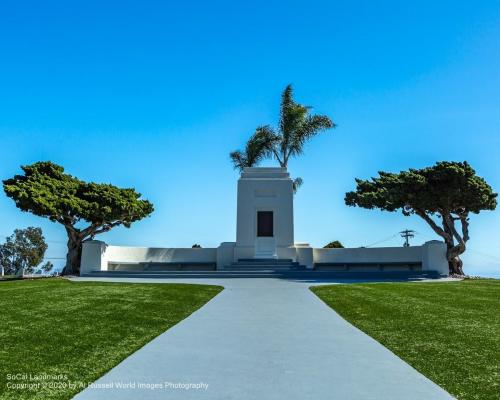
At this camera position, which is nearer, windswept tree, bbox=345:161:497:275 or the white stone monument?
windswept tree, bbox=345:161:497:275

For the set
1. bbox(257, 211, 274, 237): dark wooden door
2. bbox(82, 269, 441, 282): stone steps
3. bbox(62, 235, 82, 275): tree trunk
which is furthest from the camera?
bbox(257, 211, 274, 237): dark wooden door

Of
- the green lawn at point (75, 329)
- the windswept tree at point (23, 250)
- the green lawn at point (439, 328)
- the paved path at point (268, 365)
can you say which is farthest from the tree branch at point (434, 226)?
the windswept tree at point (23, 250)

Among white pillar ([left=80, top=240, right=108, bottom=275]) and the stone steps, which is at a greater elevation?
white pillar ([left=80, top=240, right=108, bottom=275])

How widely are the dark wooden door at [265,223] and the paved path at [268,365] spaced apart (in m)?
15.6

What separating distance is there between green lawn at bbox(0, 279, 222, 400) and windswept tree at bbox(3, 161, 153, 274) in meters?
8.77

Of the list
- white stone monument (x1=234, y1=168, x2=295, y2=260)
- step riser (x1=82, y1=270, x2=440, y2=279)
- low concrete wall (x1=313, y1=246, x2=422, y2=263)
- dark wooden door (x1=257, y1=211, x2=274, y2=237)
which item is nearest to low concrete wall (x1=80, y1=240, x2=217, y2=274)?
white stone monument (x1=234, y1=168, x2=295, y2=260)

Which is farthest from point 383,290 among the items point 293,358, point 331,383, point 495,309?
point 331,383

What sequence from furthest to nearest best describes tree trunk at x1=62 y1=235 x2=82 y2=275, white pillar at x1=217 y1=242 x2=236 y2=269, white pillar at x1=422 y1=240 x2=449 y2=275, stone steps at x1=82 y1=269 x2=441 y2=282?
white pillar at x1=217 y1=242 x2=236 y2=269 → tree trunk at x1=62 y1=235 x2=82 y2=275 → white pillar at x1=422 y1=240 x2=449 y2=275 → stone steps at x1=82 y1=269 x2=441 y2=282

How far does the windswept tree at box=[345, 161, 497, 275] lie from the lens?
18.2 metres

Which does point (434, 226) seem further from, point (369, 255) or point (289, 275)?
point (289, 275)

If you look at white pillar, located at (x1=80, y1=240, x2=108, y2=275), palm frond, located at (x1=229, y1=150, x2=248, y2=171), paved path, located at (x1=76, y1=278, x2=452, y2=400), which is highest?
palm frond, located at (x1=229, y1=150, x2=248, y2=171)

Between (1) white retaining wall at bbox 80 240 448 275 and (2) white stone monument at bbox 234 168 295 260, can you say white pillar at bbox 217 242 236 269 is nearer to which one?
(1) white retaining wall at bbox 80 240 448 275

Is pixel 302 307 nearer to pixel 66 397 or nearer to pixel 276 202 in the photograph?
pixel 66 397

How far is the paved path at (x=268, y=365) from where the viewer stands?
11.7 feet
